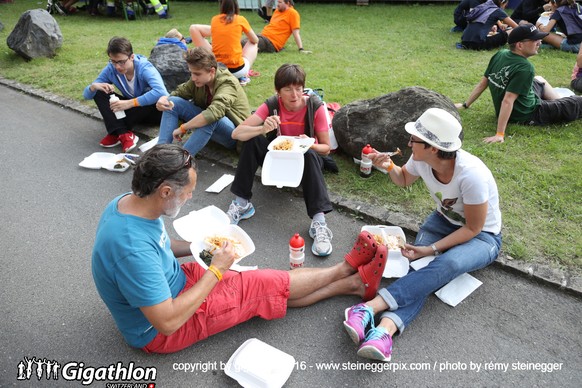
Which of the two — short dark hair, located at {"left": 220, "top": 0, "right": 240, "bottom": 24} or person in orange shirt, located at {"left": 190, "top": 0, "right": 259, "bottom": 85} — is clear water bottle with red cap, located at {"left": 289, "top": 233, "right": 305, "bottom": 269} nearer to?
person in orange shirt, located at {"left": 190, "top": 0, "right": 259, "bottom": 85}

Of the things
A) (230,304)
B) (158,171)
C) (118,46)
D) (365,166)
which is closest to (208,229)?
(230,304)

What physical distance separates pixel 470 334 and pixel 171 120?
13.5 feet

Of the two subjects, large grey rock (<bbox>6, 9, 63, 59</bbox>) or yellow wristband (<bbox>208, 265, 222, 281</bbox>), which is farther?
large grey rock (<bbox>6, 9, 63, 59</bbox>)

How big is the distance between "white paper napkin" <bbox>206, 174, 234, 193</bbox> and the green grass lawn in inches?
52.0

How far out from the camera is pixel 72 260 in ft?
11.8

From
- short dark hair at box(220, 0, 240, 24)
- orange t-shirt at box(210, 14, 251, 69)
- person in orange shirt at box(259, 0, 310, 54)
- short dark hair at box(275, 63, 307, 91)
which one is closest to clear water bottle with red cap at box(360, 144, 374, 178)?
short dark hair at box(275, 63, 307, 91)

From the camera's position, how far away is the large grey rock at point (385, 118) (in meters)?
4.37

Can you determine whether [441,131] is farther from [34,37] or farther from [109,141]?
[34,37]

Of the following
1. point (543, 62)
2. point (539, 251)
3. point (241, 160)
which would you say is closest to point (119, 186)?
point (241, 160)

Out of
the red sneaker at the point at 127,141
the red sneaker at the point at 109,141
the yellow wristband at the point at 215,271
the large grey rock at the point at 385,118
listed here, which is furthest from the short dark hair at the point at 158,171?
the red sneaker at the point at 109,141

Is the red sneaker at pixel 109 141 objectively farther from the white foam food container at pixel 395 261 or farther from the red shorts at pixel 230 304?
the white foam food container at pixel 395 261

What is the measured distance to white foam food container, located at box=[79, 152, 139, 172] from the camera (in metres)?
5.02

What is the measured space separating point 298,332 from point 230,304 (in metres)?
0.58

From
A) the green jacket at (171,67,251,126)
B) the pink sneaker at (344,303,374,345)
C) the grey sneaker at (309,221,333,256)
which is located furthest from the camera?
the green jacket at (171,67,251,126)
